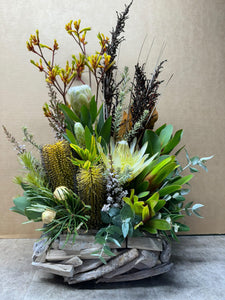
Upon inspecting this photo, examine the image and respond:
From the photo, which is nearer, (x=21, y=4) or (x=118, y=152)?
(x=118, y=152)

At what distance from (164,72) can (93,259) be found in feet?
2.49

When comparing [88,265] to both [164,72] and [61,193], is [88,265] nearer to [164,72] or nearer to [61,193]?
[61,193]

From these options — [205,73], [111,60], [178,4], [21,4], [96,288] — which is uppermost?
[21,4]

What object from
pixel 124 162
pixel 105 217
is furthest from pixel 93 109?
pixel 105 217

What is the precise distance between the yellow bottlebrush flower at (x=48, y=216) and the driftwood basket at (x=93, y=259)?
7 centimetres

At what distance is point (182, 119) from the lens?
1.19 meters

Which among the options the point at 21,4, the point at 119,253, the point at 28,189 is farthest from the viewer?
the point at 21,4

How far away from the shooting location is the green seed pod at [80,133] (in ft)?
2.78

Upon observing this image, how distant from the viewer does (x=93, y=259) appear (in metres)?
0.81

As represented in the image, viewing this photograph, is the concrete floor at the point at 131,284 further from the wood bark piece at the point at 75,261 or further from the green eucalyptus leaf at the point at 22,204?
the green eucalyptus leaf at the point at 22,204

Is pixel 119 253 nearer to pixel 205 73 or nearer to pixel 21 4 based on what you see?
pixel 205 73

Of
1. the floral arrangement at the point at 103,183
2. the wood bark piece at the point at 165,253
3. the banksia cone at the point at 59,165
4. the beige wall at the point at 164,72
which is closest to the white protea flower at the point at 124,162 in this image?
the floral arrangement at the point at 103,183

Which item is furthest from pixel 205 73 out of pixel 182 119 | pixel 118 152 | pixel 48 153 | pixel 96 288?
pixel 96 288

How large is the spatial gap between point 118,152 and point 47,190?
237 mm
